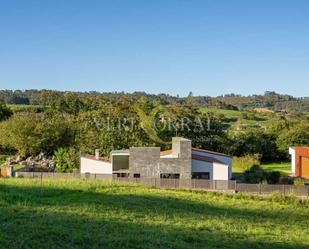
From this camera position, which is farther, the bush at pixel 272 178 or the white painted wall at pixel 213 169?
the bush at pixel 272 178

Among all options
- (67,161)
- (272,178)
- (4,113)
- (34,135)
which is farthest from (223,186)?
(4,113)

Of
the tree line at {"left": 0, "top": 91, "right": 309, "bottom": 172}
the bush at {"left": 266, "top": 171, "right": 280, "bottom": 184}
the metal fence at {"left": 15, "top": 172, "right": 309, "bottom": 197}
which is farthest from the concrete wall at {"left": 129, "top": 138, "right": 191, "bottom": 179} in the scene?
the tree line at {"left": 0, "top": 91, "right": 309, "bottom": 172}

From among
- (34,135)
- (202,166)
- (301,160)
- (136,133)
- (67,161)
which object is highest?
(136,133)

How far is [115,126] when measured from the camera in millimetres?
54094

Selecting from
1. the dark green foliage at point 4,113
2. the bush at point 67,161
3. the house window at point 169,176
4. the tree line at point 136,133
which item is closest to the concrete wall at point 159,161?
the house window at point 169,176

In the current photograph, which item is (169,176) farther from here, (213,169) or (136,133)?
(136,133)

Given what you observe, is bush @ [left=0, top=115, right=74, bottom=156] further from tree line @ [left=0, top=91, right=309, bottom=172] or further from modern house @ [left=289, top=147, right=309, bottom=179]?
Result: modern house @ [left=289, top=147, right=309, bottom=179]

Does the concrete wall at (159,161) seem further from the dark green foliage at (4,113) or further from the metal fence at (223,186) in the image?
the dark green foliage at (4,113)

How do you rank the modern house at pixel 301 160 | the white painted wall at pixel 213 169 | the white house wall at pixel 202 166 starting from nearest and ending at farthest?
the white painted wall at pixel 213 169 → the white house wall at pixel 202 166 → the modern house at pixel 301 160

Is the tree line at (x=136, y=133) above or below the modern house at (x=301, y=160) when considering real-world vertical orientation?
above

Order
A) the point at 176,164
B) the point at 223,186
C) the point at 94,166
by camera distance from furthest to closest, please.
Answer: the point at 94,166, the point at 176,164, the point at 223,186

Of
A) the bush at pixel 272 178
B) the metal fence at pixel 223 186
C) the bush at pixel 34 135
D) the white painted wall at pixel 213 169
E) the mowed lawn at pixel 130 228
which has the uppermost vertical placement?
the bush at pixel 34 135

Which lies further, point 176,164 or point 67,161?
point 67,161

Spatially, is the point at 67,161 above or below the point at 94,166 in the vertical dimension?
above
